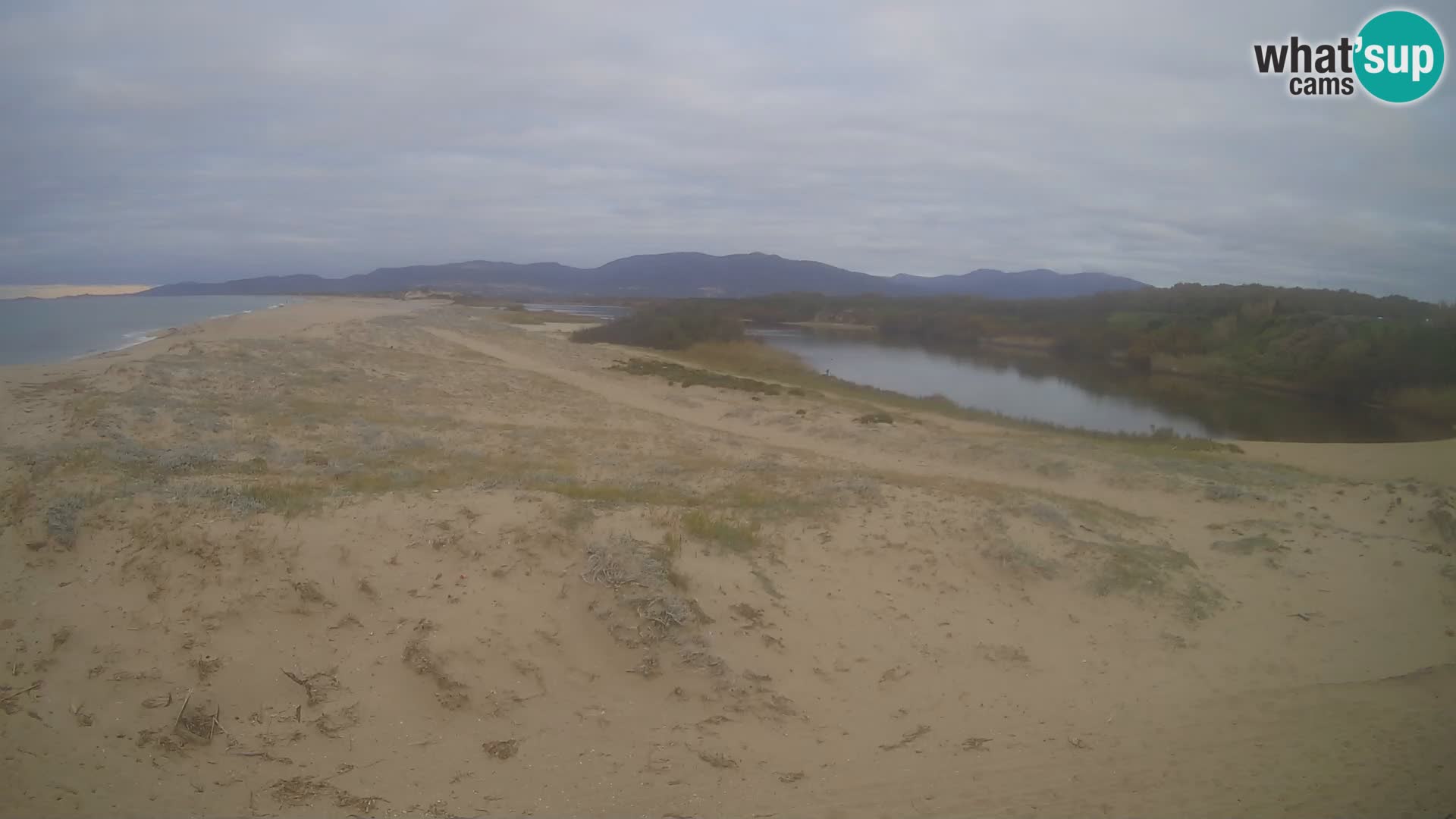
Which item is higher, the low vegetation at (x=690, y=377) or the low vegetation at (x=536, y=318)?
→ the low vegetation at (x=536, y=318)

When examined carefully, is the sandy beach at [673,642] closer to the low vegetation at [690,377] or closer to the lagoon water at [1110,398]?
the low vegetation at [690,377]

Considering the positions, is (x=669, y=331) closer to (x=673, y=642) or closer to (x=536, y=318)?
(x=536, y=318)

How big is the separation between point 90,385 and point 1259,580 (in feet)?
52.9

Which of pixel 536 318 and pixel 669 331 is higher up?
pixel 536 318

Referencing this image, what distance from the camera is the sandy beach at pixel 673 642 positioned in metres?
4.14

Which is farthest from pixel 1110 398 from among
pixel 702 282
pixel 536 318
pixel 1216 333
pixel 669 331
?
pixel 702 282

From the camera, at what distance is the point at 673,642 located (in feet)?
17.5

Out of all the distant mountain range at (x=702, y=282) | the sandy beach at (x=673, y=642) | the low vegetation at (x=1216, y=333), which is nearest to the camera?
the sandy beach at (x=673, y=642)

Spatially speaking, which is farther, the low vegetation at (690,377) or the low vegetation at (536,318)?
the low vegetation at (536,318)

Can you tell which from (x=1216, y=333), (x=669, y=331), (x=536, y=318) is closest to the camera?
(x=1216, y=333)

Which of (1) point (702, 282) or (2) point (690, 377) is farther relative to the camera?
(1) point (702, 282)

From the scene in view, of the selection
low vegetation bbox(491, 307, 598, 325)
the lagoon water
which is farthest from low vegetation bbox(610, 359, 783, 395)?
low vegetation bbox(491, 307, 598, 325)

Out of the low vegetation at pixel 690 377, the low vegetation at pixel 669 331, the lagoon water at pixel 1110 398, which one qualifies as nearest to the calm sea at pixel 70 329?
the low vegetation at pixel 690 377

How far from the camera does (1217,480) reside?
11.5 metres
